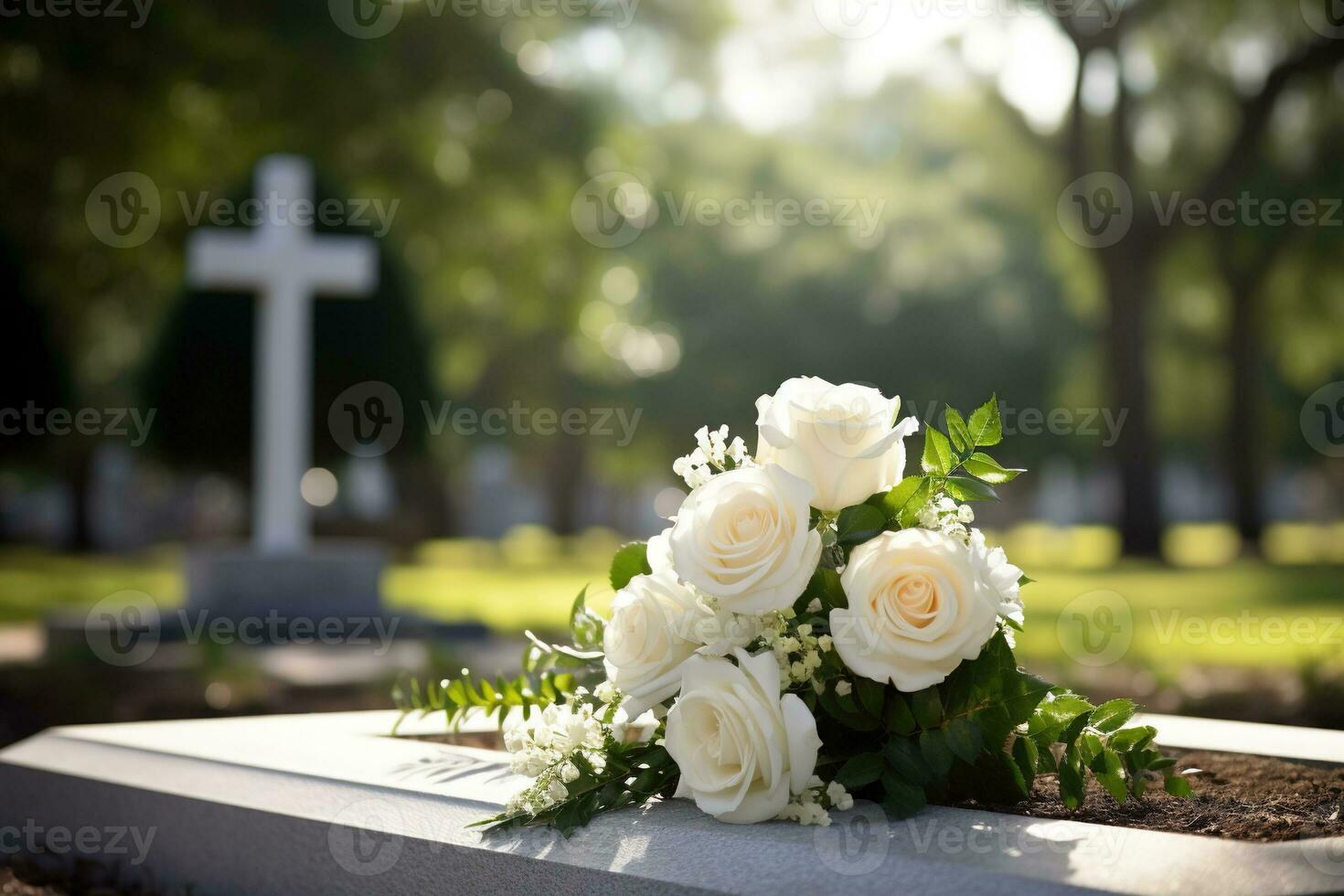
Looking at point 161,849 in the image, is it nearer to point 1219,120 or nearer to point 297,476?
point 297,476

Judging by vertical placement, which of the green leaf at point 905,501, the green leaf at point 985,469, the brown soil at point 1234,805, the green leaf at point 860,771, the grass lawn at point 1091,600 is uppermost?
the green leaf at point 985,469

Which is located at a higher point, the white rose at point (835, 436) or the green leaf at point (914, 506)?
the white rose at point (835, 436)

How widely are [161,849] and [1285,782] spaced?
8.00 feet

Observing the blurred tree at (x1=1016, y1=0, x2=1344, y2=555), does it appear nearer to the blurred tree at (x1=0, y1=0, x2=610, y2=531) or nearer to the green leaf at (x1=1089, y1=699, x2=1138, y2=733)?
the blurred tree at (x1=0, y1=0, x2=610, y2=531)

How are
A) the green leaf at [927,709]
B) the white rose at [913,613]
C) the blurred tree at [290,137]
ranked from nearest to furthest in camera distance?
the white rose at [913,613] < the green leaf at [927,709] < the blurred tree at [290,137]

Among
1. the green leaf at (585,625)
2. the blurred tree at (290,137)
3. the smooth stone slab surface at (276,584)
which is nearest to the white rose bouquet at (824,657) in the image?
the green leaf at (585,625)

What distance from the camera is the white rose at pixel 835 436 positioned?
2322mm

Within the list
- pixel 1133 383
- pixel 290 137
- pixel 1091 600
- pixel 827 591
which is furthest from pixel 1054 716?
pixel 1133 383

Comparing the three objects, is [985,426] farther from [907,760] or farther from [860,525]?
[907,760]

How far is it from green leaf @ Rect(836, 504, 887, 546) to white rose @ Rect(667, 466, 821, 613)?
0.09m

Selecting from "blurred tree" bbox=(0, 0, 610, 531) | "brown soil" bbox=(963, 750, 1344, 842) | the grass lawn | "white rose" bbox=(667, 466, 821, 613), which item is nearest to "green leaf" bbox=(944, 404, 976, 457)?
"white rose" bbox=(667, 466, 821, 613)

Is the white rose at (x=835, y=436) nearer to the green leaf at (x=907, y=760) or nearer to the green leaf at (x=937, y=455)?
the green leaf at (x=937, y=455)

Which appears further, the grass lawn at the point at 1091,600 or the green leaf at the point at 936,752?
the grass lawn at the point at 1091,600

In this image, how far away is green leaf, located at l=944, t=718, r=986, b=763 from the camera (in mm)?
2160
